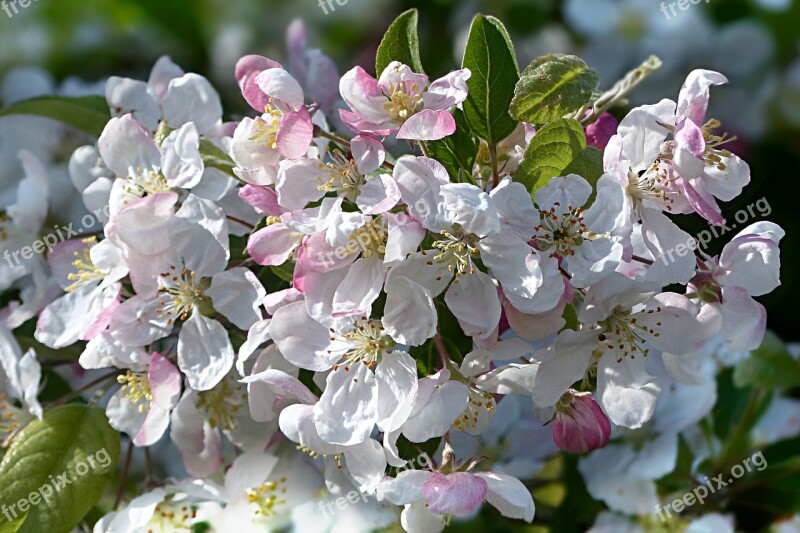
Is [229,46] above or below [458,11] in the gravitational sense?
above

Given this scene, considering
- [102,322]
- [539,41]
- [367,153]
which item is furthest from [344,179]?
[539,41]

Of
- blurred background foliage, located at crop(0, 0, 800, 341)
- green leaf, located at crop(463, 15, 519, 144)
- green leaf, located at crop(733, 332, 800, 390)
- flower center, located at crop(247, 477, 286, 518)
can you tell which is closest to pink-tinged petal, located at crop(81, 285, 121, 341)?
flower center, located at crop(247, 477, 286, 518)

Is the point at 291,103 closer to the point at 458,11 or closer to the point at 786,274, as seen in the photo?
the point at 786,274

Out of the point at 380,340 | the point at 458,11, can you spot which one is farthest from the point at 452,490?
the point at 458,11

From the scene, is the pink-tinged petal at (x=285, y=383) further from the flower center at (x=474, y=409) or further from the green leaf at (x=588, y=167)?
the green leaf at (x=588, y=167)

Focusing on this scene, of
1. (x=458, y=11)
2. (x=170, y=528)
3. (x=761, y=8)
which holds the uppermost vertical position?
(x=170, y=528)

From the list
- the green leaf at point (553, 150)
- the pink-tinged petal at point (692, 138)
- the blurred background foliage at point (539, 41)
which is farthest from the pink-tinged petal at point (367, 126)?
the blurred background foliage at point (539, 41)

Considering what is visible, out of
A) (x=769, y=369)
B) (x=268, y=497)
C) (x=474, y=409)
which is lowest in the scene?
(x=769, y=369)

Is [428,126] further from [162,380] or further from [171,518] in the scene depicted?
[171,518]
